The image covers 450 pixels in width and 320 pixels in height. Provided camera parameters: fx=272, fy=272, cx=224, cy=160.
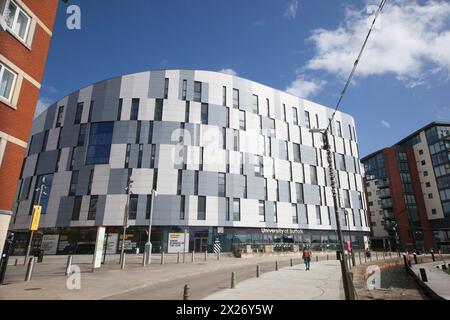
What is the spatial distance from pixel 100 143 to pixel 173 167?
13.1m

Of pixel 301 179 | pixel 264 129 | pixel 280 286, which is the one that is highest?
pixel 264 129

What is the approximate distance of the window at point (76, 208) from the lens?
42838 mm

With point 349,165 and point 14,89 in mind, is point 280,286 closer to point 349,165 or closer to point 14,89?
point 14,89

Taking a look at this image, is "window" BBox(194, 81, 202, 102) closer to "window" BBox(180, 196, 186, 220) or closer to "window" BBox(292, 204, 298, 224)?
"window" BBox(180, 196, 186, 220)

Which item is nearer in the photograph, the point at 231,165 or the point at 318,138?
the point at 231,165

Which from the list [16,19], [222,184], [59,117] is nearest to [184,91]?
[222,184]

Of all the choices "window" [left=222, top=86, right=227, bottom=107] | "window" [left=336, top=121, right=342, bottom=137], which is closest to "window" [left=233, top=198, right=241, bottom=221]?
"window" [left=222, top=86, right=227, bottom=107]

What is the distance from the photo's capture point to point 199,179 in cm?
4628

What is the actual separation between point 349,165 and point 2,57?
66402mm

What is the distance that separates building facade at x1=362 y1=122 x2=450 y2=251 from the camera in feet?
210

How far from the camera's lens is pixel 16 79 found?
13.4 m

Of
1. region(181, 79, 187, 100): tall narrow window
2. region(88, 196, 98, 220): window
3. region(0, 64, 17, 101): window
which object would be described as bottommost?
region(88, 196, 98, 220): window
